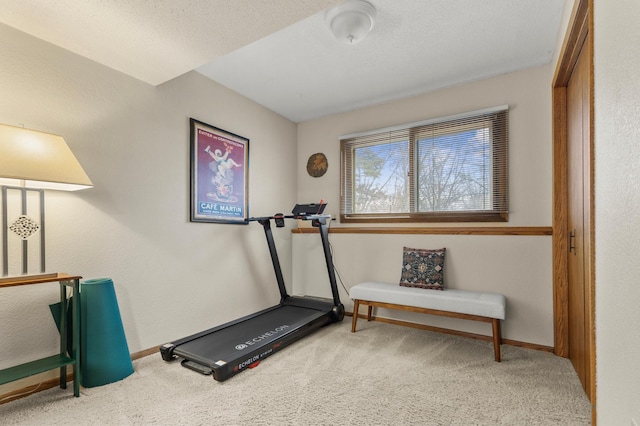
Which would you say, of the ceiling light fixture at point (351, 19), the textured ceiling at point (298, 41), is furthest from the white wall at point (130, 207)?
the ceiling light fixture at point (351, 19)

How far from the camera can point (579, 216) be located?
206cm

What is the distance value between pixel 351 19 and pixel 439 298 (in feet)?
7.72

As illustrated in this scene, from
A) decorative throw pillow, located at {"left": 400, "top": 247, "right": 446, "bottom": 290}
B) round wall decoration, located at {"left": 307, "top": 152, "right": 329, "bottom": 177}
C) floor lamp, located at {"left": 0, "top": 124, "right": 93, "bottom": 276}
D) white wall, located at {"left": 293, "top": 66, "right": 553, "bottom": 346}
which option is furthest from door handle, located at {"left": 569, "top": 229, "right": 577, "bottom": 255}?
floor lamp, located at {"left": 0, "top": 124, "right": 93, "bottom": 276}

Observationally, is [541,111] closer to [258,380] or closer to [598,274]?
[598,274]

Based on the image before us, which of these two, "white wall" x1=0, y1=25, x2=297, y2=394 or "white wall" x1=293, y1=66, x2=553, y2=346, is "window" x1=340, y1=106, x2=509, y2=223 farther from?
"white wall" x1=0, y1=25, x2=297, y2=394

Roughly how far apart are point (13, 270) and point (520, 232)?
3.87 meters

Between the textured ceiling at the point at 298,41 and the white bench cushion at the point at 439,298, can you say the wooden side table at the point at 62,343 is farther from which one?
the white bench cushion at the point at 439,298

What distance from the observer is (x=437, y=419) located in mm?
1661

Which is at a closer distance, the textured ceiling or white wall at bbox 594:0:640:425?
white wall at bbox 594:0:640:425

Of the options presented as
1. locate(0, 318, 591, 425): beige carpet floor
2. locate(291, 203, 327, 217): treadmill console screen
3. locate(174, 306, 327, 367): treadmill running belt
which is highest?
locate(291, 203, 327, 217): treadmill console screen

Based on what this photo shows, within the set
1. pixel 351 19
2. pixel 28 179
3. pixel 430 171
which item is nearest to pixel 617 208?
pixel 351 19

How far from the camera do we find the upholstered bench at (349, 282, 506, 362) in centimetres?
239

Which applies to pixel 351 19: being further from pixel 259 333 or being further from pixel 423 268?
pixel 259 333

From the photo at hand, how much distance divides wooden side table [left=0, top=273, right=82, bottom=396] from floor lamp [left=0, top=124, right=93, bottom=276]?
214mm
